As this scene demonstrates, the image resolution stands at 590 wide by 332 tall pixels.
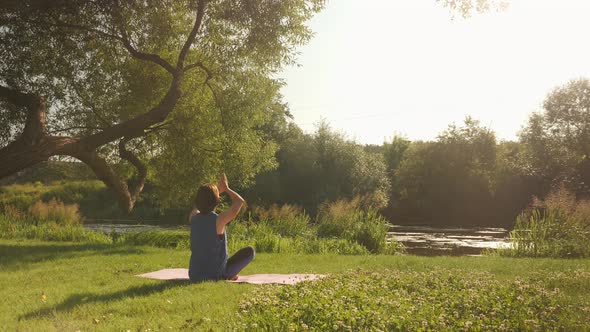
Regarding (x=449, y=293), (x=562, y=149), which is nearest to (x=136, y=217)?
(x=449, y=293)

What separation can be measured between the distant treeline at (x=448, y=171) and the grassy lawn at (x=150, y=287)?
76.4 ft

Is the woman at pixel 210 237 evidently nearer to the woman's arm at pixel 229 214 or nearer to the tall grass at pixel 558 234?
the woman's arm at pixel 229 214

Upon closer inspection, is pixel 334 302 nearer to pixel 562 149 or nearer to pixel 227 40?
pixel 227 40

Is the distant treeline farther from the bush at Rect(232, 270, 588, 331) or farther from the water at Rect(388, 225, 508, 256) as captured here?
the bush at Rect(232, 270, 588, 331)

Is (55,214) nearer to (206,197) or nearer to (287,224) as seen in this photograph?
(287,224)

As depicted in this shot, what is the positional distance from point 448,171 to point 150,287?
42.2 metres

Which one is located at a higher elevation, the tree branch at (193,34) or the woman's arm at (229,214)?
the tree branch at (193,34)

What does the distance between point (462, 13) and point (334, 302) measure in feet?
30.3

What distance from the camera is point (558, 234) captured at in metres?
15.1

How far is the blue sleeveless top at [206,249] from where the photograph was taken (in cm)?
785

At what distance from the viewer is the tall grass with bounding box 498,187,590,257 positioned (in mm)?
14398


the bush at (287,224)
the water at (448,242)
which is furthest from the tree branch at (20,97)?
the water at (448,242)

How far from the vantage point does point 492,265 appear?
11352 millimetres

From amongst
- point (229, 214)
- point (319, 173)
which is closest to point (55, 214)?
point (229, 214)
